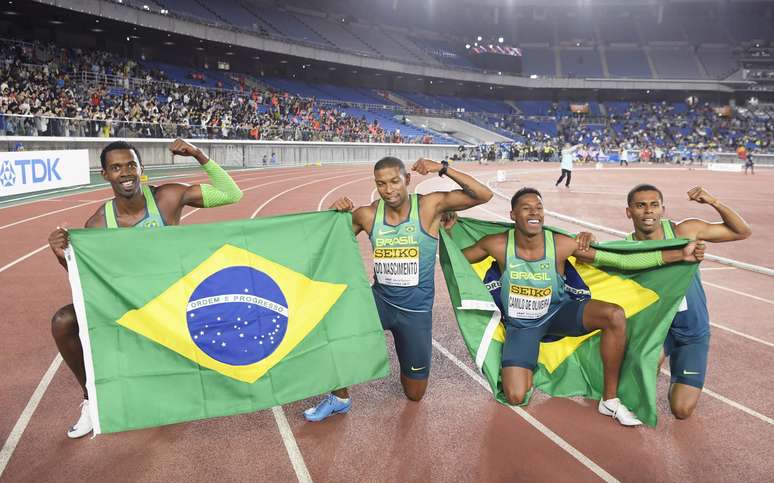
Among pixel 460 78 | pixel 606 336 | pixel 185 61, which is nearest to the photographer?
pixel 606 336

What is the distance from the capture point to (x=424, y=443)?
387 centimetres

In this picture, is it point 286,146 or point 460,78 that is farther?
point 460,78

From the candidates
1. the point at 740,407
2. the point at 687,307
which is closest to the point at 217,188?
the point at 687,307

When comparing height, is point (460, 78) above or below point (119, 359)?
above

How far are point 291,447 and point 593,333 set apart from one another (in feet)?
8.69

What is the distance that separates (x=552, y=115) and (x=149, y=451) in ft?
232

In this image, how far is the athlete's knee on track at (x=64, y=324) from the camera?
149 inches

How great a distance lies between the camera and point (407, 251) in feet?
14.2

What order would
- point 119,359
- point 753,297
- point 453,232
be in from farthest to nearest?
point 753,297
point 453,232
point 119,359

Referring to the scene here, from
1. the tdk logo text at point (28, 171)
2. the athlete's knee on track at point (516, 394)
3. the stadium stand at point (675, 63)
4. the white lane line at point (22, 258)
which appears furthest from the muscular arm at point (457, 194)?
the stadium stand at point (675, 63)

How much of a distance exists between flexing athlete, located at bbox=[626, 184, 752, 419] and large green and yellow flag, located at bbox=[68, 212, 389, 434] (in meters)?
2.33

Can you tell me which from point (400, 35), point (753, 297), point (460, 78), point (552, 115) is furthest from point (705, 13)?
point (753, 297)

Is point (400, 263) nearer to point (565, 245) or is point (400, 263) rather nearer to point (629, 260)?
point (565, 245)

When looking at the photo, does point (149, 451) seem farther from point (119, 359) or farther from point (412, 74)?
point (412, 74)
